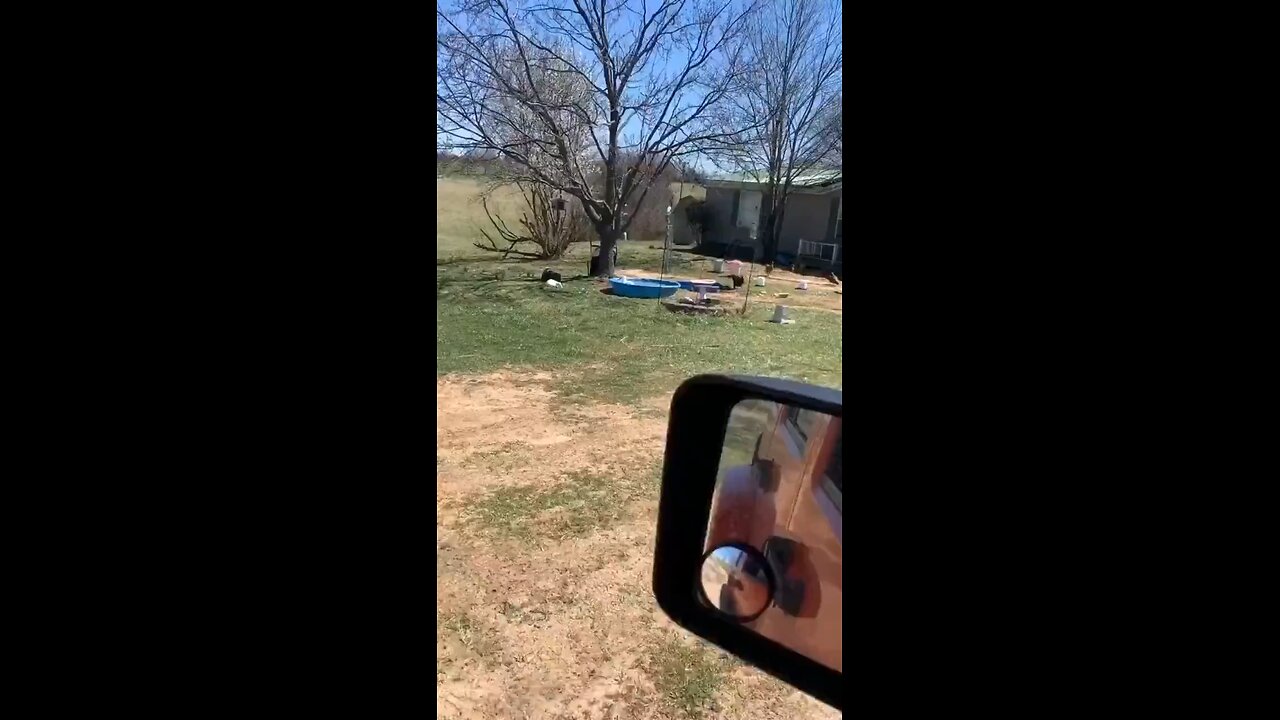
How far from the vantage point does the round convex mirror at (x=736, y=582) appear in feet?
3.33

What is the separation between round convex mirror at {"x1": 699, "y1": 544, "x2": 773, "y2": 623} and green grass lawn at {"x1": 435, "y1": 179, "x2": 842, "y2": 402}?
4.58 metres

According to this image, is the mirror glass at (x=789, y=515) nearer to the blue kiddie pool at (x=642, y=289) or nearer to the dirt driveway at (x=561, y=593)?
the dirt driveway at (x=561, y=593)

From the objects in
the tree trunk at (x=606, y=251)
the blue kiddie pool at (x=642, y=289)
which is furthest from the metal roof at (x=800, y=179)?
the blue kiddie pool at (x=642, y=289)

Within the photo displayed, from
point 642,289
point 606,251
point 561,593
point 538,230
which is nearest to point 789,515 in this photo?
point 561,593

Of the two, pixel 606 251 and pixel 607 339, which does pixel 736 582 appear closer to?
pixel 607 339

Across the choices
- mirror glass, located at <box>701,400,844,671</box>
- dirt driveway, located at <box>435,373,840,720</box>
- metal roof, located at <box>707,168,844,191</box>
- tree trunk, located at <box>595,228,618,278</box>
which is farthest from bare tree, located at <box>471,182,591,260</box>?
mirror glass, located at <box>701,400,844,671</box>

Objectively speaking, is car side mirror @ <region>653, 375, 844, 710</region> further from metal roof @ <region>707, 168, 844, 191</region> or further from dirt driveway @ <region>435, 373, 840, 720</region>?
metal roof @ <region>707, 168, 844, 191</region>

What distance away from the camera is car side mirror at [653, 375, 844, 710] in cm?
95
